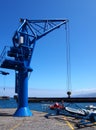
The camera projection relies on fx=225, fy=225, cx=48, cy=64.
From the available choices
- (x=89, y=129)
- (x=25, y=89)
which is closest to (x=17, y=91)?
(x=25, y=89)

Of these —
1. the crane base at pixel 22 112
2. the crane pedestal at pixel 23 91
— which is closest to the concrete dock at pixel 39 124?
the crane base at pixel 22 112

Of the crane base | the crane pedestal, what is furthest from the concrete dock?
the crane pedestal

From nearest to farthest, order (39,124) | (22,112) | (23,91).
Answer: (39,124), (22,112), (23,91)

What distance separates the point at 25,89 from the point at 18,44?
547 centimetres

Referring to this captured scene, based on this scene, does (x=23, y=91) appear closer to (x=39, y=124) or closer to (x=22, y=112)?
(x=22, y=112)

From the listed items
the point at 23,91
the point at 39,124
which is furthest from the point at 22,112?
the point at 39,124

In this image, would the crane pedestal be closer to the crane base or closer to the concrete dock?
the crane base

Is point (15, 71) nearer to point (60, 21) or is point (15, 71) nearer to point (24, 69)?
point (24, 69)

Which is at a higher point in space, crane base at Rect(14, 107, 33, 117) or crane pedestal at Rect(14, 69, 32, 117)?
crane pedestal at Rect(14, 69, 32, 117)

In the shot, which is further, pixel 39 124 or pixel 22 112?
pixel 22 112

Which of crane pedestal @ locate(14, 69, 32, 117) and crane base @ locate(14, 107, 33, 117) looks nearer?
crane base @ locate(14, 107, 33, 117)

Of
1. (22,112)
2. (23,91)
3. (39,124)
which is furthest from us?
(23,91)

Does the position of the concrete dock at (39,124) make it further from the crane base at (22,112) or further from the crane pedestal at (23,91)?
the crane pedestal at (23,91)

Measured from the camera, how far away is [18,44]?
89.0 ft
